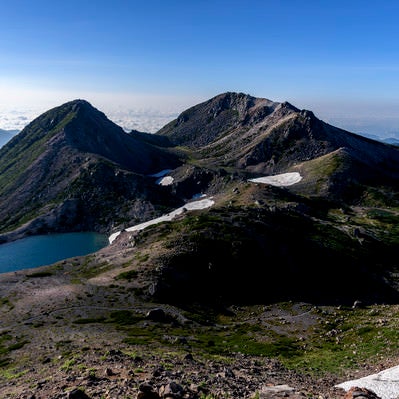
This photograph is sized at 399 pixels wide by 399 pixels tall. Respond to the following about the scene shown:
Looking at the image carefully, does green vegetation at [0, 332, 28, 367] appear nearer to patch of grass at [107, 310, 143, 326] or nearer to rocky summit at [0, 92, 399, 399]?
rocky summit at [0, 92, 399, 399]

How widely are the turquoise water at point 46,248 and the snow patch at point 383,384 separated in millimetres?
134714

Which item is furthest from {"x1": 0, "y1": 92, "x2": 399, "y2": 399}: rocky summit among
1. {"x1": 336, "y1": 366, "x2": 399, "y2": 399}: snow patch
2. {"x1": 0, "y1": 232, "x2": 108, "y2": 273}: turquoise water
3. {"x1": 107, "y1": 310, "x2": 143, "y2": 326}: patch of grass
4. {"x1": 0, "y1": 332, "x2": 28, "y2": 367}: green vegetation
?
{"x1": 0, "y1": 232, "x2": 108, "y2": 273}: turquoise water

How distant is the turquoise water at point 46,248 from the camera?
145m

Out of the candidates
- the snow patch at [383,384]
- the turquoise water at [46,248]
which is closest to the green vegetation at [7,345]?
the snow patch at [383,384]

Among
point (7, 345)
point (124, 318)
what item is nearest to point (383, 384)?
point (124, 318)

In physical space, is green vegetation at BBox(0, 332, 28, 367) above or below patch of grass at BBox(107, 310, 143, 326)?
above

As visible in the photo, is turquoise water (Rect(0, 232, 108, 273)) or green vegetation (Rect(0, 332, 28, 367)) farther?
turquoise water (Rect(0, 232, 108, 273))

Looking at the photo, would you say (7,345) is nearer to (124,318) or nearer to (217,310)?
(124,318)

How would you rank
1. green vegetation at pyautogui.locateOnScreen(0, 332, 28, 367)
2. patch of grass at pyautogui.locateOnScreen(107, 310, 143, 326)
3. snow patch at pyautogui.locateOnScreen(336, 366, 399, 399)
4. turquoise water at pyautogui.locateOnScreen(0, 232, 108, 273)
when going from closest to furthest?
snow patch at pyautogui.locateOnScreen(336, 366, 399, 399) < green vegetation at pyautogui.locateOnScreen(0, 332, 28, 367) < patch of grass at pyautogui.locateOnScreen(107, 310, 143, 326) < turquoise water at pyautogui.locateOnScreen(0, 232, 108, 273)

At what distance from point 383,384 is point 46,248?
154 meters

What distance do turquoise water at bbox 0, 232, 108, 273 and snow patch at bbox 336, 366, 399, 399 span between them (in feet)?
442

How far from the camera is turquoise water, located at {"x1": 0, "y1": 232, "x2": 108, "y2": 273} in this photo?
145250 millimetres

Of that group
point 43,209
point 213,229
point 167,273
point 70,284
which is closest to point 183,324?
point 167,273

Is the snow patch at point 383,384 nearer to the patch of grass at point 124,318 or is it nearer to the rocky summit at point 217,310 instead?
the rocky summit at point 217,310
